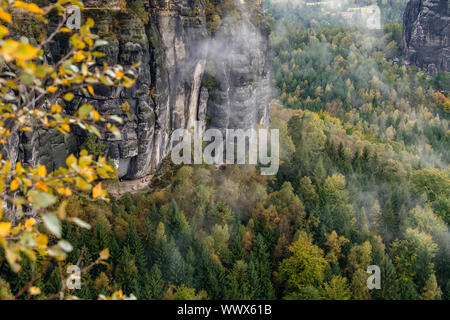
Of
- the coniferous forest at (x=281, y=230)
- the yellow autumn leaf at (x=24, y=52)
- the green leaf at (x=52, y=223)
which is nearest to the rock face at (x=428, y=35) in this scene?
the coniferous forest at (x=281, y=230)

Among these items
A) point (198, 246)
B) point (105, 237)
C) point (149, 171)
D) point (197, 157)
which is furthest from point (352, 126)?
point (105, 237)

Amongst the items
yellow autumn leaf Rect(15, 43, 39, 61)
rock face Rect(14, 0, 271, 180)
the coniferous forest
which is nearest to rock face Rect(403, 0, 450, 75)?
the coniferous forest

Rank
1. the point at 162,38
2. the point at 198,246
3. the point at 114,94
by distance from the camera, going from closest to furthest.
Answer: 1. the point at 198,246
2. the point at 114,94
3. the point at 162,38

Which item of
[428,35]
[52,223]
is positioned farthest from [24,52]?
[428,35]

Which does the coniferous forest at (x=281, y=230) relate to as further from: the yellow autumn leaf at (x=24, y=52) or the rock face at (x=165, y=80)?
the yellow autumn leaf at (x=24, y=52)

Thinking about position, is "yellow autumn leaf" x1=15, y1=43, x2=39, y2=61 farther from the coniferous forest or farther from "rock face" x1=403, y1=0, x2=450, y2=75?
"rock face" x1=403, y1=0, x2=450, y2=75

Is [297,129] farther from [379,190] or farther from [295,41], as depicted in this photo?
[295,41]

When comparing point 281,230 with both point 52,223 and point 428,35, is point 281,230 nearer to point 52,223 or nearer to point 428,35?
point 52,223
